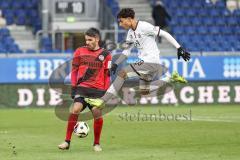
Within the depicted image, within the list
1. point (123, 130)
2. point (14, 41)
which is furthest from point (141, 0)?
point (123, 130)

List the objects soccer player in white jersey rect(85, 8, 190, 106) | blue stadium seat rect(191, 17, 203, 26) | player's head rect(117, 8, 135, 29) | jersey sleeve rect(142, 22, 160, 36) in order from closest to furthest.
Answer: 1. player's head rect(117, 8, 135, 29)
2. soccer player in white jersey rect(85, 8, 190, 106)
3. jersey sleeve rect(142, 22, 160, 36)
4. blue stadium seat rect(191, 17, 203, 26)

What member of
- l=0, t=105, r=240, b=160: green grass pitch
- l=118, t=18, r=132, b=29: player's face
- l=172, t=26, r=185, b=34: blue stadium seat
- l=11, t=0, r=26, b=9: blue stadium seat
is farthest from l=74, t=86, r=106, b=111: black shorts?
l=11, t=0, r=26, b=9: blue stadium seat

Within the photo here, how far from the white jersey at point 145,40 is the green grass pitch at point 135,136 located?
5.33ft

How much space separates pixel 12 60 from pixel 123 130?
31.4 feet

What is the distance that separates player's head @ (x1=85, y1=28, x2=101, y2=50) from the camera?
13.4 m

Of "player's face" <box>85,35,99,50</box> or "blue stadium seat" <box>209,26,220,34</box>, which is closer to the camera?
"player's face" <box>85,35,99,50</box>

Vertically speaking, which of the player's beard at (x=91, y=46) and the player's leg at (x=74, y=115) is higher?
the player's beard at (x=91, y=46)

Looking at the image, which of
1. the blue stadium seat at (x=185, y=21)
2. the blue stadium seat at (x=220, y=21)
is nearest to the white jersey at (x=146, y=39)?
the blue stadium seat at (x=185, y=21)

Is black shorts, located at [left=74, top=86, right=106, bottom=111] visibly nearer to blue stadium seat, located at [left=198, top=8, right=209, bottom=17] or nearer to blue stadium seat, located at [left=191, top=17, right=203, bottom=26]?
blue stadium seat, located at [left=191, top=17, right=203, bottom=26]

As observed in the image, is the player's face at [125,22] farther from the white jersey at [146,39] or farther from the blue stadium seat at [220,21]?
the blue stadium seat at [220,21]

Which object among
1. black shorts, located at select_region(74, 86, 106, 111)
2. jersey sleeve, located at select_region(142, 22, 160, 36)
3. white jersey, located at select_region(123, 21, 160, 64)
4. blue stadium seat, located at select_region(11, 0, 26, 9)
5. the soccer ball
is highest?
jersey sleeve, located at select_region(142, 22, 160, 36)

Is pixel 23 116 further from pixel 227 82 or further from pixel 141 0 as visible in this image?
pixel 141 0


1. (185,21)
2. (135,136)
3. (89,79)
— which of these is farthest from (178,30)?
(89,79)

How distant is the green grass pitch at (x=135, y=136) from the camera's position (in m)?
12.9
